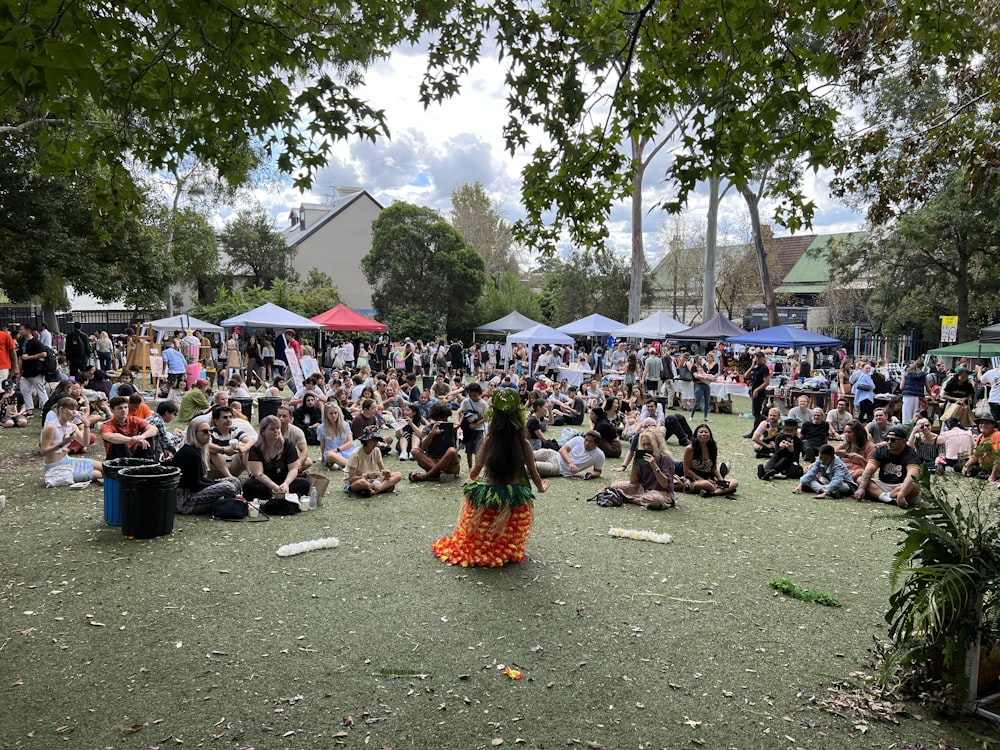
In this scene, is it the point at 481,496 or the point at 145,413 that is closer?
the point at 481,496

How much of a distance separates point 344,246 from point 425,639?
44.0m

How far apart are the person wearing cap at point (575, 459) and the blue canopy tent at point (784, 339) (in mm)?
12714

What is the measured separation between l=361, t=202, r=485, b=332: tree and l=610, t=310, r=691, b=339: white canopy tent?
14267 millimetres

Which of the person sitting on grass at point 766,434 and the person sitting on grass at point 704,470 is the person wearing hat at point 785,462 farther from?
the person sitting on grass at point 766,434

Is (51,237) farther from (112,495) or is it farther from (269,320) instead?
(112,495)

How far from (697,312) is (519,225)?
43.9m

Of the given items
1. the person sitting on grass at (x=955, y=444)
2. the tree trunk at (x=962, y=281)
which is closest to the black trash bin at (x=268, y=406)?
the person sitting on grass at (x=955, y=444)

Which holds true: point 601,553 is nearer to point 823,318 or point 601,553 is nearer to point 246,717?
point 246,717

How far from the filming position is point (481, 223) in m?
52.6

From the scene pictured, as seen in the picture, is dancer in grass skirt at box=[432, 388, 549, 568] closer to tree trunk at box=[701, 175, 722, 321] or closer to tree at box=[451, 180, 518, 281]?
tree trunk at box=[701, 175, 722, 321]

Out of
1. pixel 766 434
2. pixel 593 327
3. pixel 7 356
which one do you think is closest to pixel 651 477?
pixel 766 434

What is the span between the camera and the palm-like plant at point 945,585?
393 centimetres

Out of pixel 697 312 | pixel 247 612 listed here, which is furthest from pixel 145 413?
pixel 697 312

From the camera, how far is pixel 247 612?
523cm
